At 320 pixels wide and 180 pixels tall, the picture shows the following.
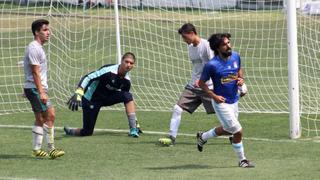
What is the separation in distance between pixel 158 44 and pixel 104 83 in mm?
7142

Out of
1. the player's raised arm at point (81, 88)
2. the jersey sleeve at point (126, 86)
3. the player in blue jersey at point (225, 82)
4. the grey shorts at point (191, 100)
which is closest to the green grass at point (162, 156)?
the player in blue jersey at point (225, 82)

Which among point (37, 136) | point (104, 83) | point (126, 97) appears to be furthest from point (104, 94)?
point (37, 136)

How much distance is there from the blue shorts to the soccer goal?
2.81 metres

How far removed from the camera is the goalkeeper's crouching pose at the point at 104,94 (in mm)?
13820

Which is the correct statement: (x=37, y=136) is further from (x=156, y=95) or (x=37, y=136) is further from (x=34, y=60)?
(x=156, y=95)

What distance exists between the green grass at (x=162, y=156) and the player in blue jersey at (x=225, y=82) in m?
0.38

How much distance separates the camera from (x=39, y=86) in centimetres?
1143

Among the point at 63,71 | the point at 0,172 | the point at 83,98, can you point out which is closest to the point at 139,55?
the point at 63,71

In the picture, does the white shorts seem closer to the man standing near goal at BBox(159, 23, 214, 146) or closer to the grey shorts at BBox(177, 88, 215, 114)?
the man standing near goal at BBox(159, 23, 214, 146)

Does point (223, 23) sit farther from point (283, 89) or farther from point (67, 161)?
point (67, 161)

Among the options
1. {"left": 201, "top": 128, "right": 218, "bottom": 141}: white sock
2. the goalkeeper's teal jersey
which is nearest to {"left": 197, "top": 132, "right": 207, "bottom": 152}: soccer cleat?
{"left": 201, "top": 128, "right": 218, "bottom": 141}: white sock

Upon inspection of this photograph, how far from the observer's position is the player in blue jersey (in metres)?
10.8

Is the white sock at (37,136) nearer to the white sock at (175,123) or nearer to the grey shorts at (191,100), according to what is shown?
the white sock at (175,123)

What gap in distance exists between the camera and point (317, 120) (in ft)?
48.2
